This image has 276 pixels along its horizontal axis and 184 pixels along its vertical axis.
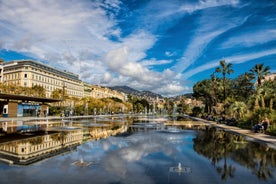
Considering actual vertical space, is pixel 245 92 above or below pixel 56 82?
below

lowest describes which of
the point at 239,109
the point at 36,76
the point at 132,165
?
the point at 132,165

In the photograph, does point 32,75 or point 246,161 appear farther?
point 32,75

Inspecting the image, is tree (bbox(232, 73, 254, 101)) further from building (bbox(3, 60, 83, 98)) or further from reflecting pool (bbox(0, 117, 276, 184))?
reflecting pool (bbox(0, 117, 276, 184))

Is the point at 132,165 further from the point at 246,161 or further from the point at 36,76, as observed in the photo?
the point at 36,76

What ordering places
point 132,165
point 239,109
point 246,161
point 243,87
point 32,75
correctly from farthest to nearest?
1. point 32,75
2. point 243,87
3. point 239,109
4. point 246,161
5. point 132,165

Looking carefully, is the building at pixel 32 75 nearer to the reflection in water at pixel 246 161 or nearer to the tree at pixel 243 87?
the tree at pixel 243 87

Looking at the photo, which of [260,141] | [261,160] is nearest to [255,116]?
[260,141]

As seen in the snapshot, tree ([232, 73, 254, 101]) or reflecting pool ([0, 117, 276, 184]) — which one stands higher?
tree ([232, 73, 254, 101])

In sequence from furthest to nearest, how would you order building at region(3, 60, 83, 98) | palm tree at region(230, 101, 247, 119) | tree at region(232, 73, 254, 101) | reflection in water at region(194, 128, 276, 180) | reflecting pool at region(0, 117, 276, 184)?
building at region(3, 60, 83, 98), tree at region(232, 73, 254, 101), palm tree at region(230, 101, 247, 119), reflection in water at region(194, 128, 276, 180), reflecting pool at region(0, 117, 276, 184)

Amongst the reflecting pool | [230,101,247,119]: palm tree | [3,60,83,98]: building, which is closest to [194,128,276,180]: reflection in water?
the reflecting pool

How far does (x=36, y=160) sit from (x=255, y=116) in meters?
26.8

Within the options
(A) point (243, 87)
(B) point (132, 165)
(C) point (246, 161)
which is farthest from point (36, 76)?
(C) point (246, 161)

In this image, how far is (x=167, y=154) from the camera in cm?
1352

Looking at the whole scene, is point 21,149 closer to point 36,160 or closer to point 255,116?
point 36,160
